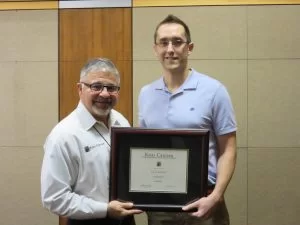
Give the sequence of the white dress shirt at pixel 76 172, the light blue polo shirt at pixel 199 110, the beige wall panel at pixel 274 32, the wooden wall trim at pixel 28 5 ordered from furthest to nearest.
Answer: the wooden wall trim at pixel 28 5, the beige wall panel at pixel 274 32, the light blue polo shirt at pixel 199 110, the white dress shirt at pixel 76 172

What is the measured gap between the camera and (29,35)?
341 cm

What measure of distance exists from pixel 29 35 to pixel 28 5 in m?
0.26

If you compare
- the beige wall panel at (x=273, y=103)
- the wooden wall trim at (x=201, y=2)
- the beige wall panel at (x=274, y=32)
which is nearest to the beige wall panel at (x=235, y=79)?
the beige wall panel at (x=273, y=103)

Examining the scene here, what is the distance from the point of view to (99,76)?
5.69ft

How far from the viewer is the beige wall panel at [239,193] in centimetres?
326

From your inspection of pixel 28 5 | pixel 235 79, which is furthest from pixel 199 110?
pixel 28 5

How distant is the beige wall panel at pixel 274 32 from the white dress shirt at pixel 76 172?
6.36 feet

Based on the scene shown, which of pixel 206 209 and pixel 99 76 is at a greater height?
pixel 99 76

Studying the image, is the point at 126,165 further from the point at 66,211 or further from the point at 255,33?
the point at 255,33

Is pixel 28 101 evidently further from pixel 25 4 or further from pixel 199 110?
pixel 199 110

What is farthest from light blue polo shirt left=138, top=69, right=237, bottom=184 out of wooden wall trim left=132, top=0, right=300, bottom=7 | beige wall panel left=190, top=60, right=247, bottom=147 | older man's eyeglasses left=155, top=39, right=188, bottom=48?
wooden wall trim left=132, top=0, right=300, bottom=7

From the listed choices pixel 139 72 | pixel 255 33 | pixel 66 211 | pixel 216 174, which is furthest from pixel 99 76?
pixel 255 33

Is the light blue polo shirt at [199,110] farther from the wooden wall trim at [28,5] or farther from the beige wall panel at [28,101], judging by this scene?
the wooden wall trim at [28,5]

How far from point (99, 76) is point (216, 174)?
73cm
